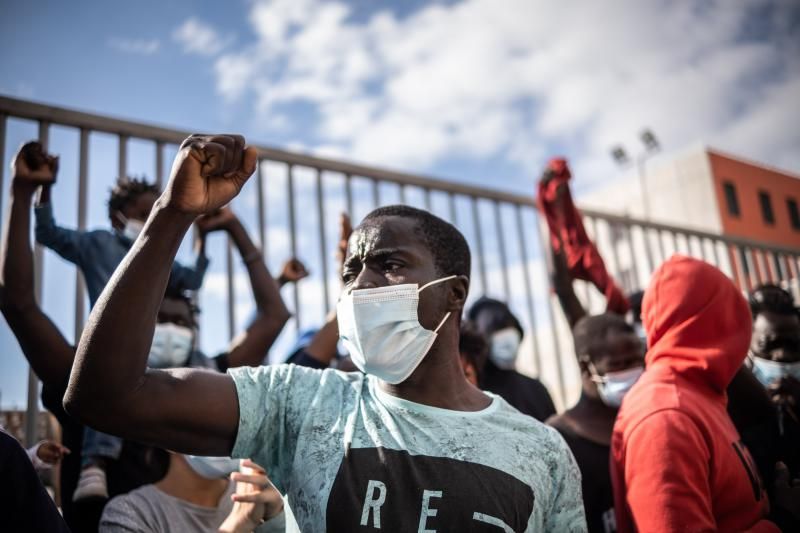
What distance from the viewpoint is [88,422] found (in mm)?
1607

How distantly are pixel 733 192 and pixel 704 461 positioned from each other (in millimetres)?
25985

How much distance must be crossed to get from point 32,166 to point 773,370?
381cm

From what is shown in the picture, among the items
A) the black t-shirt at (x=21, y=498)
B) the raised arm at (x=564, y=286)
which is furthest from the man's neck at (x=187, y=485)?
the raised arm at (x=564, y=286)

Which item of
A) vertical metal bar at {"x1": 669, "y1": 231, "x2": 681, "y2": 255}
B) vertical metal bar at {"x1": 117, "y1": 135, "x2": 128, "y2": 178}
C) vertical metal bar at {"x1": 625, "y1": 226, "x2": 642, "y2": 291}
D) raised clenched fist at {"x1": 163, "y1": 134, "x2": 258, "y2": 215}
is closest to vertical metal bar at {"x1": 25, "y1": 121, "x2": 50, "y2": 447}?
vertical metal bar at {"x1": 117, "y1": 135, "x2": 128, "y2": 178}

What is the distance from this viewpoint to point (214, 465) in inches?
101

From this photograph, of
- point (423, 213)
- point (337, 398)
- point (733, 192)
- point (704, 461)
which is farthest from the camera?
point (733, 192)

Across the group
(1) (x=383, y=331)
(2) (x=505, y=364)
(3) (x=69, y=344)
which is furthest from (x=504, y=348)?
(3) (x=69, y=344)

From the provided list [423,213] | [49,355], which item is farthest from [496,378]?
[49,355]

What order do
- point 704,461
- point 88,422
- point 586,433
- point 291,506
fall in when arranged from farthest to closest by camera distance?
point 586,433
point 704,461
point 291,506
point 88,422

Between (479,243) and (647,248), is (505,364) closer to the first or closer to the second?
(479,243)

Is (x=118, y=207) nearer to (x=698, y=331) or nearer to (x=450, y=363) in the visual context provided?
(x=450, y=363)

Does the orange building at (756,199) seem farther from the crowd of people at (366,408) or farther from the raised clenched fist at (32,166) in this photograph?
the raised clenched fist at (32,166)

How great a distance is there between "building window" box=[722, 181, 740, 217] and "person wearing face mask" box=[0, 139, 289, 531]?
2515 cm

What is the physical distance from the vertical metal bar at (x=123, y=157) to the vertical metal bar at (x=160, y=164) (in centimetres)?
18
